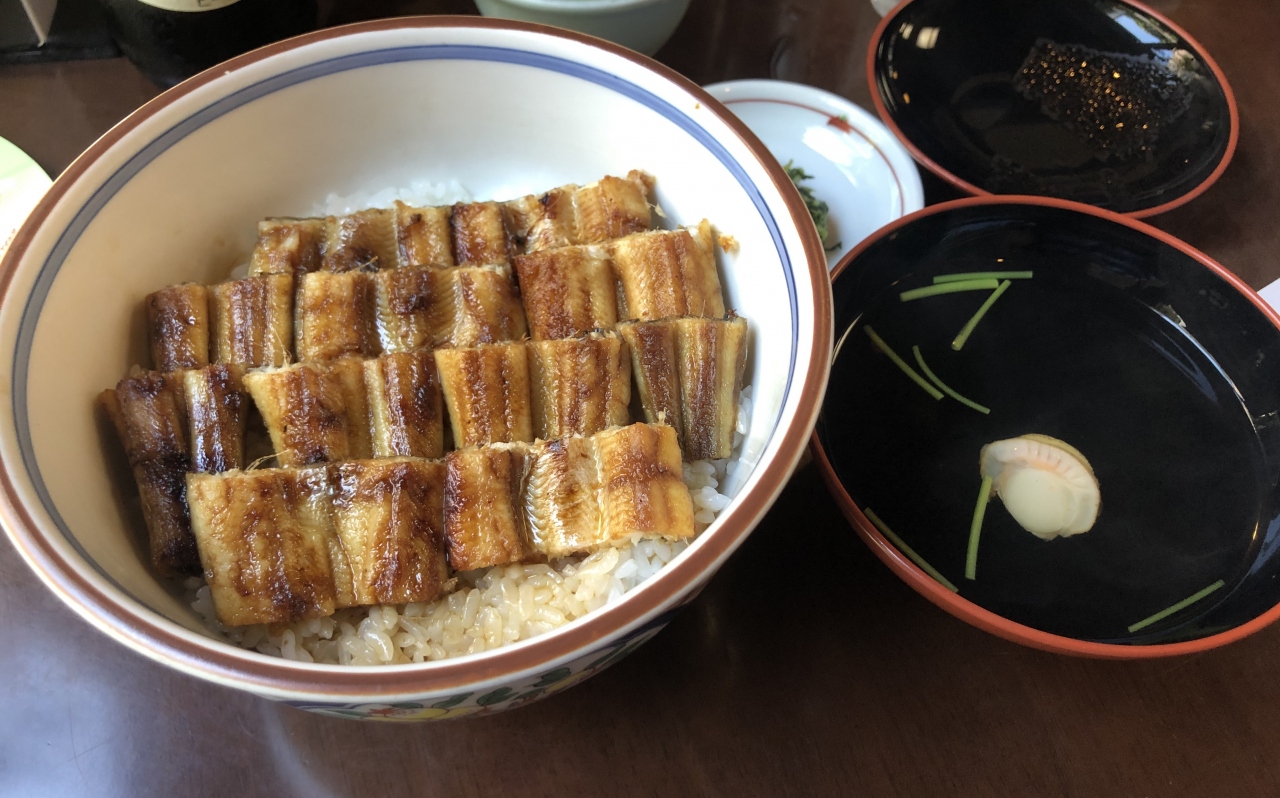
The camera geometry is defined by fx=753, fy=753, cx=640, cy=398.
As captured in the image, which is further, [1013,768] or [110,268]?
[110,268]

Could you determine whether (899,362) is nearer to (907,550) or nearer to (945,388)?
(945,388)

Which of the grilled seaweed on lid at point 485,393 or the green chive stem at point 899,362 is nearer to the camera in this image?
the grilled seaweed on lid at point 485,393

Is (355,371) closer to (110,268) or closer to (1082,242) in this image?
(110,268)

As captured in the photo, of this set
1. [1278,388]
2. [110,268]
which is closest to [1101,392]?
[1278,388]

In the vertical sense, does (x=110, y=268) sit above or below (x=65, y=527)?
above

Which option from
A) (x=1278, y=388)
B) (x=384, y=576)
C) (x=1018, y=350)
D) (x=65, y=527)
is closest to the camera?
(x=65, y=527)

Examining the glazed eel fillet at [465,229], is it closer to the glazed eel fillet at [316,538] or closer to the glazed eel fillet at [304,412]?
the glazed eel fillet at [304,412]

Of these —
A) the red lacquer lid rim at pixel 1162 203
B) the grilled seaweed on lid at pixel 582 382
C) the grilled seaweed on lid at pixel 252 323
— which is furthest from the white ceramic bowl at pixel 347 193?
the red lacquer lid rim at pixel 1162 203
